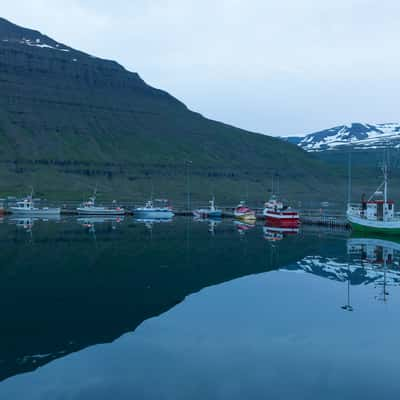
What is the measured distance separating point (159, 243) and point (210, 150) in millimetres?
137840

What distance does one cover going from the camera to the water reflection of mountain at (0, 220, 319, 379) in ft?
60.4

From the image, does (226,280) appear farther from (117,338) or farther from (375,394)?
(375,394)

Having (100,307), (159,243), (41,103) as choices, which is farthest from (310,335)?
(41,103)

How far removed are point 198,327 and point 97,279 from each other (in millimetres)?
11533

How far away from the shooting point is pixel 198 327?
20.1 metres

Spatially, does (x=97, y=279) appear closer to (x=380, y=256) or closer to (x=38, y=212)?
(x=380, y=256)

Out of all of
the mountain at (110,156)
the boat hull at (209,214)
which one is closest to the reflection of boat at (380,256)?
the boat hull at (209,214)

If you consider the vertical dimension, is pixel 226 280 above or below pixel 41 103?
below

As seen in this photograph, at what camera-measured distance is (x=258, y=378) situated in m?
14.8

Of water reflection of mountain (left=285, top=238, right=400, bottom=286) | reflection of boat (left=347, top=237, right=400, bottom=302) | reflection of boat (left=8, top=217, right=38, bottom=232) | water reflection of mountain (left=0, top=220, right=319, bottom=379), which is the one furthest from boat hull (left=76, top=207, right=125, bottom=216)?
water reflection of mountain (left=285, top=238, right=400, bottom=286)

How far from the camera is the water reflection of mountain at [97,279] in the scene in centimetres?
1842

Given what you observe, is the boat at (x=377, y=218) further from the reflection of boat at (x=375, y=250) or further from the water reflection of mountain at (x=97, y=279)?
the water reflection of mountain at (x=97, y=279)

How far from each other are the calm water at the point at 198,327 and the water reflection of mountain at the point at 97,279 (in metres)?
0.09

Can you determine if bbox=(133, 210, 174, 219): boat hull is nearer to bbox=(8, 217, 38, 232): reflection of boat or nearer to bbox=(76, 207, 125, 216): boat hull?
bbox=(76, 207, 125, 216): boat hull
